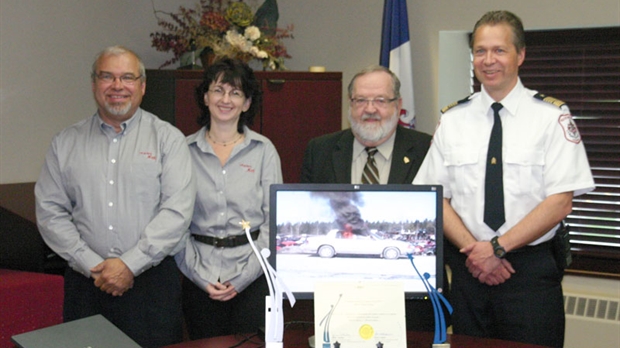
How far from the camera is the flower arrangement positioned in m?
4.08

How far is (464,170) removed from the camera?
259cm

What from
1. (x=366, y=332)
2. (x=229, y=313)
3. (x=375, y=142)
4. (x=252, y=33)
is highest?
(x=252, y=33)

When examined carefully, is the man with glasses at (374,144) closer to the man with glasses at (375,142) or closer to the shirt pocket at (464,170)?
the man with glasses at (375,142)

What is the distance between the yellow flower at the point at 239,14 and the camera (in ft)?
13.5

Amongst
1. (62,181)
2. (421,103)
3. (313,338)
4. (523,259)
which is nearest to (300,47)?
(421,103)

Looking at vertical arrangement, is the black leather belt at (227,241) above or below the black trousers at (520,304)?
above

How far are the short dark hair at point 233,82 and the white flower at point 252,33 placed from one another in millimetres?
1192

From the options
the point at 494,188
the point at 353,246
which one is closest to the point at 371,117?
the point at 494,188

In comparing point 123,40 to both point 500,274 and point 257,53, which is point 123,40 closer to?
point 257,53

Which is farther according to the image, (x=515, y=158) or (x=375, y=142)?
(x=375, y=142)

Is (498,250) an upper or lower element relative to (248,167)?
lower

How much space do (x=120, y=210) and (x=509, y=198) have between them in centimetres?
142

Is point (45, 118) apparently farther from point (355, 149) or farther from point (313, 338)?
point (313, 338)

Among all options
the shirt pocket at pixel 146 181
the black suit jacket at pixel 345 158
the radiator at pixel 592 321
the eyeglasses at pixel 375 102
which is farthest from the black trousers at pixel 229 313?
the radiator at pixel 592 321
